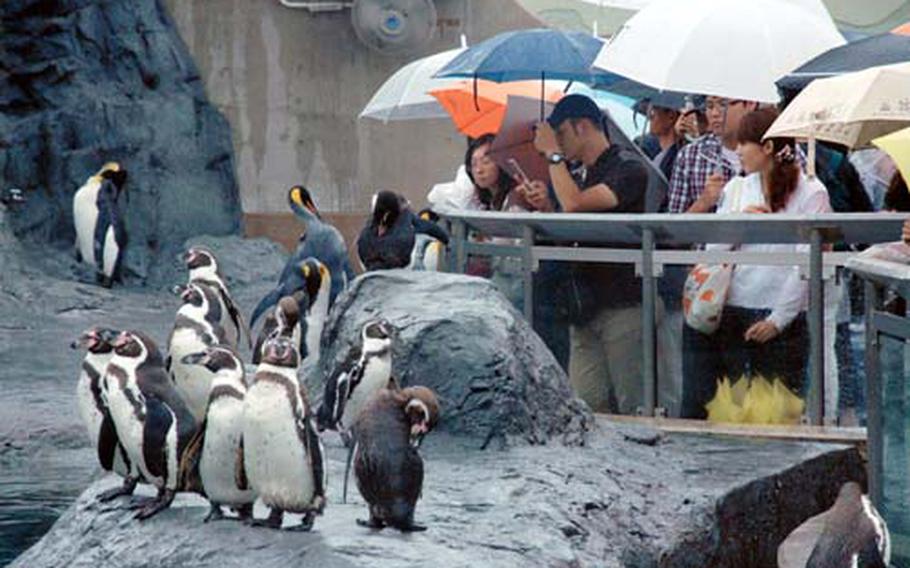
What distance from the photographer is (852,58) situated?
8555 mm

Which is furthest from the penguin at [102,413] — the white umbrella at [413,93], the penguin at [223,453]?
the white umbrella at [413,93]

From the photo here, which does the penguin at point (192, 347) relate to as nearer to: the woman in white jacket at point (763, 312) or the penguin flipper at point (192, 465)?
the penguin flipper at point (192, 465)

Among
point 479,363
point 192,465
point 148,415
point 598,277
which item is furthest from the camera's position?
point 598,277

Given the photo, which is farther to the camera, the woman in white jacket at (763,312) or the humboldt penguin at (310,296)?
the humboldt penguin at (310,296)

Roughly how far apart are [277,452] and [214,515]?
0.34 meters

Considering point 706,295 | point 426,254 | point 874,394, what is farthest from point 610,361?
point 426,254

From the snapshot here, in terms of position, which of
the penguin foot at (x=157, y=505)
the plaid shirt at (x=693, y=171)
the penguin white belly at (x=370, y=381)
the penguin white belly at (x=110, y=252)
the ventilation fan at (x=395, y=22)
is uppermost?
the ventilation fan at (x=395, y=22)

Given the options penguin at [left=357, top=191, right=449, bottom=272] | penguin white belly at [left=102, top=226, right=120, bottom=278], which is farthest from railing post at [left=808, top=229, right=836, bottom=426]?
penguin white belly at [left=102, top=226, right=120, bottom=278]

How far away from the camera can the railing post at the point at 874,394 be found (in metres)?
6.11

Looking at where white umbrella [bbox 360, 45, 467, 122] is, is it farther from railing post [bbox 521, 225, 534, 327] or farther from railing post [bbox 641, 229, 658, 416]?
railing post [bbox 641, 229, 658, 416]

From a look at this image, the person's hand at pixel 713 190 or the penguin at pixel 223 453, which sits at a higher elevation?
the person's hand at pixel 713 190

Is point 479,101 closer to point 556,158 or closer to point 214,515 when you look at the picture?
point 556,158

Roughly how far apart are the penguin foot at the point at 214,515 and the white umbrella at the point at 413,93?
7.37 metres

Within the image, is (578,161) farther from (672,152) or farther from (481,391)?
(481,391)
